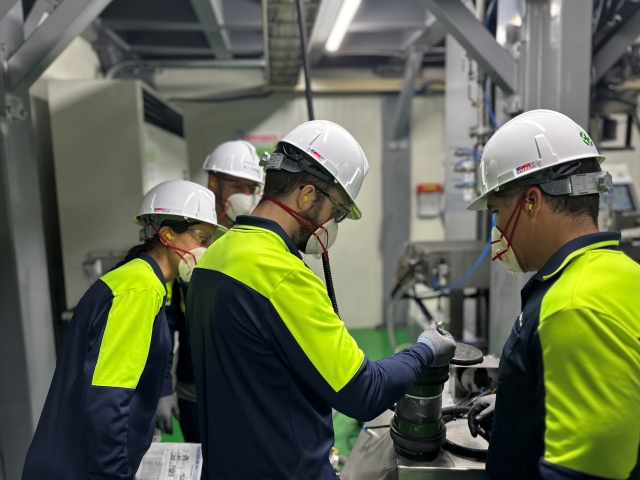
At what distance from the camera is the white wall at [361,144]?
4062 mm

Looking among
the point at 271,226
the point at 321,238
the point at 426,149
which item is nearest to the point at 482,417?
the point at 321,238

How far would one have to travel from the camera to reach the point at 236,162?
206cm

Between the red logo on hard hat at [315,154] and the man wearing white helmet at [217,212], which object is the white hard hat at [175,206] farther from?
the red logo on hard hat at [315,154]

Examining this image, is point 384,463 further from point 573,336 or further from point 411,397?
point 573,336

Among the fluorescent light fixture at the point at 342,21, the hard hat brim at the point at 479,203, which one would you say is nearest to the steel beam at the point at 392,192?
the fluorescent light fixture at the point at 342,21

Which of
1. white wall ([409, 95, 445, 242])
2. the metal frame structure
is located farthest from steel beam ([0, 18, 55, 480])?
white wall ([409, 95, 445, 242])

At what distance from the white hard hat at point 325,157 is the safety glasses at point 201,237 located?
51cm

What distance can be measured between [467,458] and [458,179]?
2.16 meters

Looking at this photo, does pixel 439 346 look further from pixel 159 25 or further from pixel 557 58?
pixel 159 25

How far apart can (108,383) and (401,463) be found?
2.36ft

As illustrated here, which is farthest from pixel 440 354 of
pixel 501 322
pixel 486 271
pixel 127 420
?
pixel 486 271

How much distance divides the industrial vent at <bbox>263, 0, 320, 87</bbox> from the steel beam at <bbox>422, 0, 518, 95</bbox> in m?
0.96

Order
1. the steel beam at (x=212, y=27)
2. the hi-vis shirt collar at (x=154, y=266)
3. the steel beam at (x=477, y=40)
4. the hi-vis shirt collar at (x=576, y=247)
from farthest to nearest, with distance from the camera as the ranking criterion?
the steel beam at (x=212, y=27) → the steel beam at (x=477, y=40) → the hi-vis shirt collar at (x=154, y=266) → the hi-vis shirt collar at (x=576, y=247)

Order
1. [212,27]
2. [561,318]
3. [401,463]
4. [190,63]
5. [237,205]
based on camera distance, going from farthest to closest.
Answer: [190,63]
[212,27]
[237,205]
[401,463]
[561,318]
